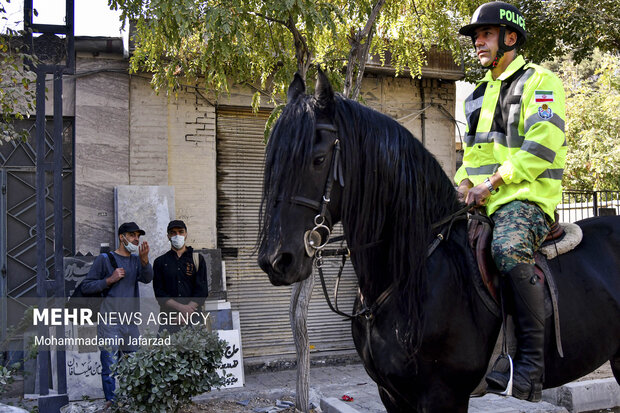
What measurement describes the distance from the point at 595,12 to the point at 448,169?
12.4ft

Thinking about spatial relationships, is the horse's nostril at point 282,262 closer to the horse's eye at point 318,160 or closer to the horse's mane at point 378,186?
the horse's mane at point 378,186

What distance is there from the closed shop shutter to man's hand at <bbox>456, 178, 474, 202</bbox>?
535 centimetres

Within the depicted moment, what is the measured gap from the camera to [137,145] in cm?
825

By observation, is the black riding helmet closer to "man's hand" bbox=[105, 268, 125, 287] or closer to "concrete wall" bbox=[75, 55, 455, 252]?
"man's hand" bbox=[105, 268, 125, 287]

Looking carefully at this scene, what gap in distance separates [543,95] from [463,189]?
0.72m

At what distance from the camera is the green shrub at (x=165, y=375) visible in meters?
5.65

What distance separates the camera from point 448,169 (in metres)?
10.1

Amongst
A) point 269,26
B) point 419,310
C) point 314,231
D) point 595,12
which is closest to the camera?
point 314,231

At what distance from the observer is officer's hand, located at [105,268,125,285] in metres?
6.55

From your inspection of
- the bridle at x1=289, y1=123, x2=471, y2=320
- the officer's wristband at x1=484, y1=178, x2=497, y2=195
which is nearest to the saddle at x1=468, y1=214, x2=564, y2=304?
the officer's wristband at x1=484, y1=178, x2=497, y2=195

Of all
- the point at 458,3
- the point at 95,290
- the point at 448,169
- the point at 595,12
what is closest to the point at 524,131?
the point at 458,3

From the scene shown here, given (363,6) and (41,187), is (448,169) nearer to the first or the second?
(363,6)

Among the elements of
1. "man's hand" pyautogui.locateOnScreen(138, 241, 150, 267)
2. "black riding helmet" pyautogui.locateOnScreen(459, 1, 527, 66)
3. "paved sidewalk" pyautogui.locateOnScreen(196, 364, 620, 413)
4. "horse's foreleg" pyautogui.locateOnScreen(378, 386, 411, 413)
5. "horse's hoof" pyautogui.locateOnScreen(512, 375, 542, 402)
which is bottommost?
"paved sidewalk" pyautogui.locateOnScreen(196, 364, 620, 413)

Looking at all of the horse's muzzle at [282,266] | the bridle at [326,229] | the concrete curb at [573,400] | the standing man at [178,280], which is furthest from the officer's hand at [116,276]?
the horse's muzzle at [282,266]
